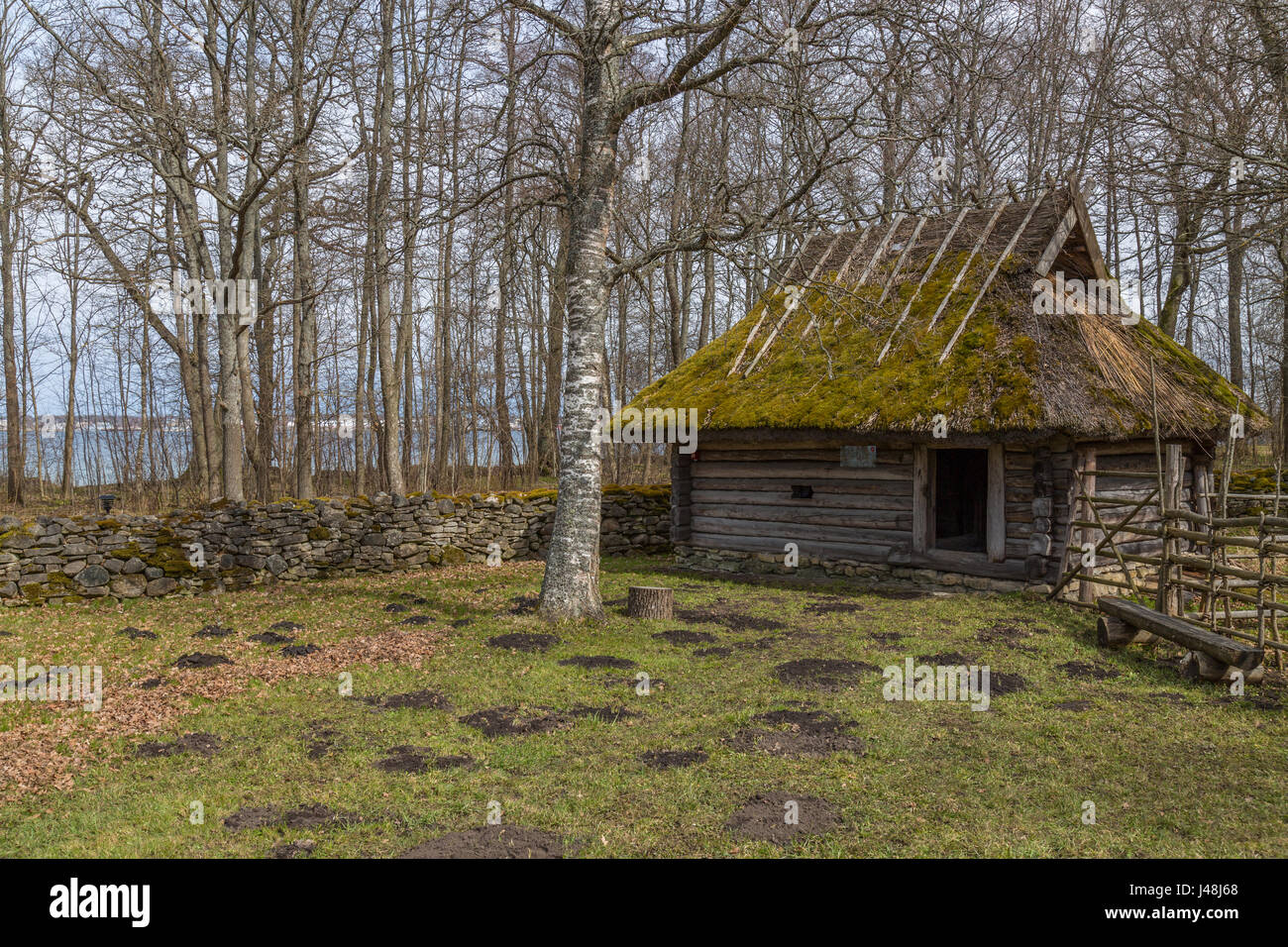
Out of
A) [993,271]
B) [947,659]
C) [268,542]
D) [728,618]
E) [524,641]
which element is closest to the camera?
[947,659]

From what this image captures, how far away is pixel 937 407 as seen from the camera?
437 inches

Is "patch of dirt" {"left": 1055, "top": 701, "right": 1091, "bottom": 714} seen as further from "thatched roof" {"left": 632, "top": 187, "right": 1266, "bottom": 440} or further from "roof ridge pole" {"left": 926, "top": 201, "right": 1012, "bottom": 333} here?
"roof ridge pole" {"left": 926, "top": 201, "right": 1012, "bottom": 333}

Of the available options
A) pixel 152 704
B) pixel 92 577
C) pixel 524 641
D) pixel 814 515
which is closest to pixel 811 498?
pixel 814 515

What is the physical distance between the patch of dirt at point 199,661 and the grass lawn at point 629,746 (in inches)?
4.6

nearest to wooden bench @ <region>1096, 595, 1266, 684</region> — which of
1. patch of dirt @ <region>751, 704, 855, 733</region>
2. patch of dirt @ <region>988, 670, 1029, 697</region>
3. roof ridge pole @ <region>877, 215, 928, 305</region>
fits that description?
patch of dirt @ <region>988, 670, 1029, 697</region>

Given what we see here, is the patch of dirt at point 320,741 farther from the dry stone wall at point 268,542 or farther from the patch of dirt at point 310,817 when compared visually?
the dry stone wall at point 268,542

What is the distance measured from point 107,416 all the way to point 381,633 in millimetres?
17035

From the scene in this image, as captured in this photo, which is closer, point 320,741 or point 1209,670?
point 320,741

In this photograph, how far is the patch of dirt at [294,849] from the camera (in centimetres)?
422

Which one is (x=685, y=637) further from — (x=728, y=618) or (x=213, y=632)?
(x=213, y=632)

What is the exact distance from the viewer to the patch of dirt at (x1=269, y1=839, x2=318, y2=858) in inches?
166

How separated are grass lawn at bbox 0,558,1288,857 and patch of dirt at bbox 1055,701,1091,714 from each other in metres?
0.09

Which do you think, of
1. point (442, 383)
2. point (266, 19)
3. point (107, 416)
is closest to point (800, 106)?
point (266, 19)

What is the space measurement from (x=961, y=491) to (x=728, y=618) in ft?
27.8
